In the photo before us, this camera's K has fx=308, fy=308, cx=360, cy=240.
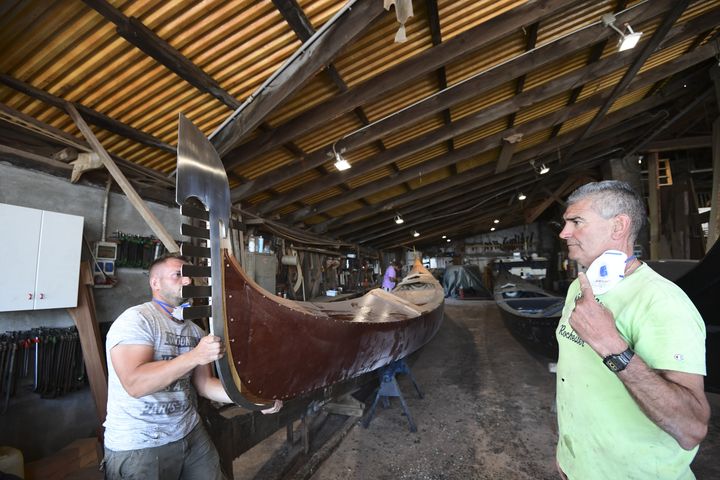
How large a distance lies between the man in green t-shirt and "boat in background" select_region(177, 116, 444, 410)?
122 cm

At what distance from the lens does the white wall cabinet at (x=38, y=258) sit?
2.21 metres

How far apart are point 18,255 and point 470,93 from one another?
173 inches

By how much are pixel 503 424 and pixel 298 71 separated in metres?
3.76

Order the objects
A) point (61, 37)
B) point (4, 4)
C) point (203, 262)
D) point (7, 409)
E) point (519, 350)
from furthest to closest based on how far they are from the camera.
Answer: point (519, 350), point (203, 262), point (7, 409), point (61, 37), point (4, 4)

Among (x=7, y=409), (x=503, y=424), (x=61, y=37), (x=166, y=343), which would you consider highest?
(x=61, y=37)

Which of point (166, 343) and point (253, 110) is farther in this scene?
point (253, 110)

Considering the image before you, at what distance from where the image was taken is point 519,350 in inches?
220

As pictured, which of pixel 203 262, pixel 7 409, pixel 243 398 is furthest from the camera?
pixel 203 262

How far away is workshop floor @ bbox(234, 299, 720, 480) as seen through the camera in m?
2.40

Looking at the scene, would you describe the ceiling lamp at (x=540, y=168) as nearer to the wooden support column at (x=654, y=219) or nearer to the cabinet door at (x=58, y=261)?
the wooden support column at (x=654, y=219)


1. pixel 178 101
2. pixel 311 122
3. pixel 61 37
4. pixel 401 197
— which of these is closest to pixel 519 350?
pixel 401 197

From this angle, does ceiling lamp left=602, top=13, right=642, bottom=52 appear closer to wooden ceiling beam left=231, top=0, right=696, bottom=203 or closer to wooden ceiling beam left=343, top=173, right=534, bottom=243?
wooden ceiling beam left=231, top=0, right=696, bottom=203

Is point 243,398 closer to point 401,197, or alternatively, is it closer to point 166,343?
point 166,343

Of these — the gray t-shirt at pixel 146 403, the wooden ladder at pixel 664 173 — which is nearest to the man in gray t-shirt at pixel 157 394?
the gray t-shirt at pixel 146 403
